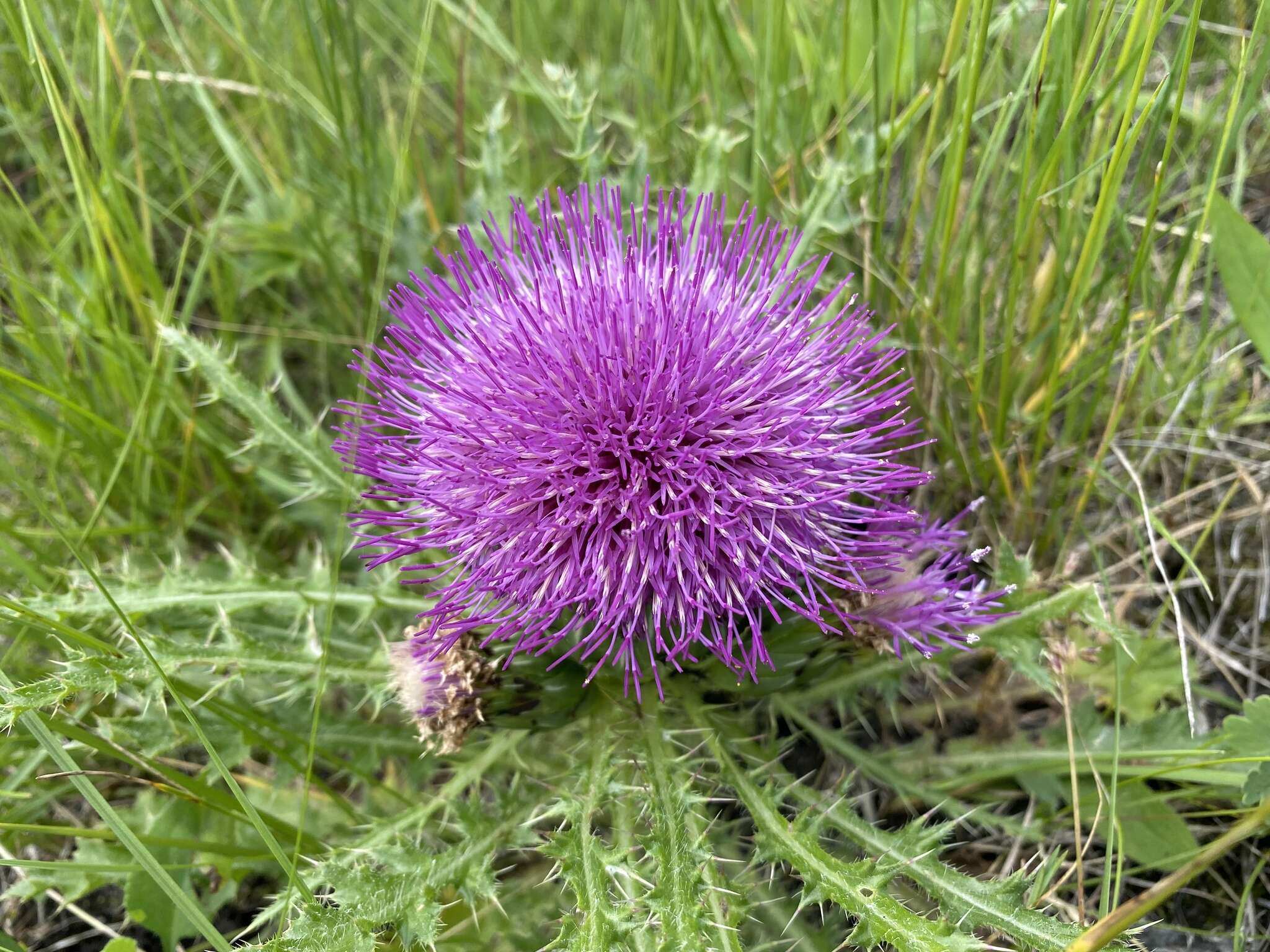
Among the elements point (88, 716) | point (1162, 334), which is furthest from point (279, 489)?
point (1162, 334)

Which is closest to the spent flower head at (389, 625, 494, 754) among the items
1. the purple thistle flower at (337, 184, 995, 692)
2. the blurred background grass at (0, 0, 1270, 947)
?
the purple thistle flower at (337, 184, 995, 692)

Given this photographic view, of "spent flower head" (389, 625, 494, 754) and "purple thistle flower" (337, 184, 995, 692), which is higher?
"purple thistle flower" (337, 184, 995, 692)

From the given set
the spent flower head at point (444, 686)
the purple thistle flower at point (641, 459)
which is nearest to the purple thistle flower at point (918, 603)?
the purple thistle flower at point (641, 459)

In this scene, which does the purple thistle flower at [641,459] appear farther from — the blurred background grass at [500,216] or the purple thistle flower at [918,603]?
the blurred background grass at [500,216]

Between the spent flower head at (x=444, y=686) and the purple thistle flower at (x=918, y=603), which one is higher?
the purple thistle flower at (x=918, y=603)

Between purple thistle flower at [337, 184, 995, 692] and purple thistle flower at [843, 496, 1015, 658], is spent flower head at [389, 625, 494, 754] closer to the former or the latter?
purple thistle flower at [337, 184, 995, 692]

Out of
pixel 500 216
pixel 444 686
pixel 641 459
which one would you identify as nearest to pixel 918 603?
pixel 641 459

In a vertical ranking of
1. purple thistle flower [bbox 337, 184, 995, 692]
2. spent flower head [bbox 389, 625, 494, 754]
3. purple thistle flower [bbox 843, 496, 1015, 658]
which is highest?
purple thistle flower [bbox 337, 184, 995, 692]
